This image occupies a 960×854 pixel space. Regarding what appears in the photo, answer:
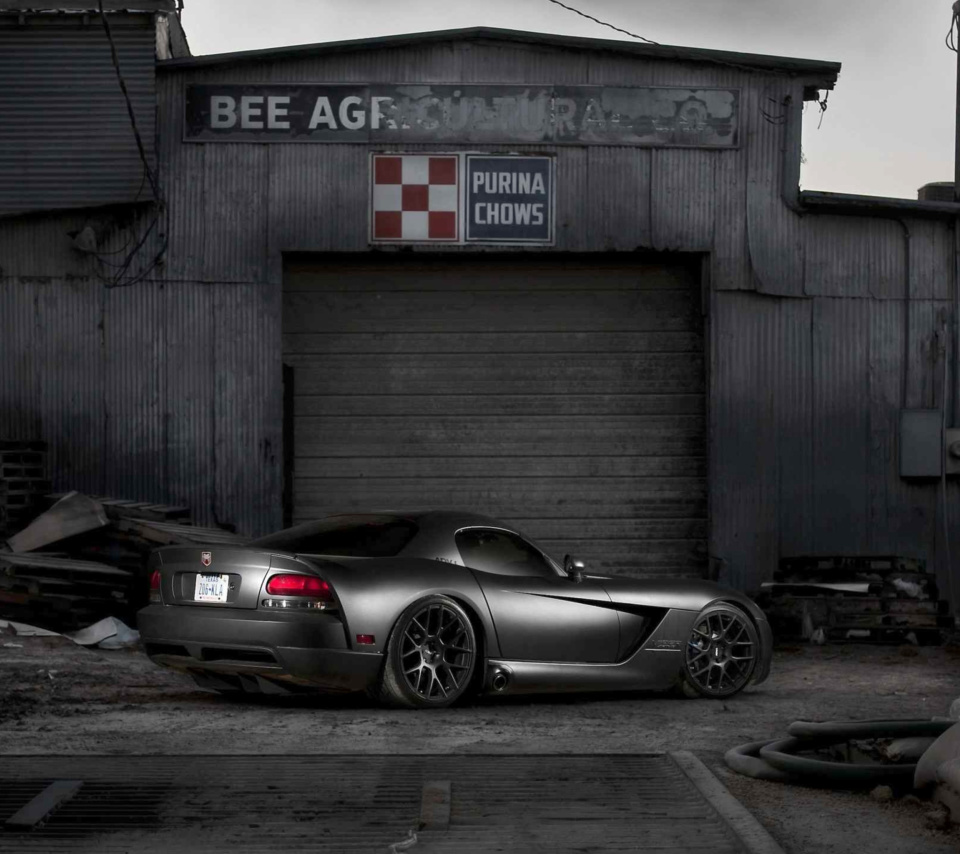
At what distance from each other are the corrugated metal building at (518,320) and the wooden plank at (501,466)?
3 cm

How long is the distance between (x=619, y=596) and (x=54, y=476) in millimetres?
8306

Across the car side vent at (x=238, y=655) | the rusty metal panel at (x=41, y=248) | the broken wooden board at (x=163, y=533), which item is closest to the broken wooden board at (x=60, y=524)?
the broken wooden board at (x=163, y=533)

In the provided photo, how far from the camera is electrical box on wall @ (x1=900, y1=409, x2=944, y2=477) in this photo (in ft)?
55.3

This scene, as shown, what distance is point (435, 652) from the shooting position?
909 centimetres

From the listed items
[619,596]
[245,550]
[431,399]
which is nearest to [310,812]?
[245,550]

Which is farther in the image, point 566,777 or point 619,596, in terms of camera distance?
point 619,596

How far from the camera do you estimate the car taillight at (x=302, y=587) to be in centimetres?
872

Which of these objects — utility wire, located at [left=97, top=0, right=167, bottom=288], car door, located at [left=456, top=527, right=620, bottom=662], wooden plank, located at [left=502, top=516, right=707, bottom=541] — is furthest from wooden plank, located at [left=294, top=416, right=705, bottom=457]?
car door, located at [left=456, top=527, right=620, bottom=662]

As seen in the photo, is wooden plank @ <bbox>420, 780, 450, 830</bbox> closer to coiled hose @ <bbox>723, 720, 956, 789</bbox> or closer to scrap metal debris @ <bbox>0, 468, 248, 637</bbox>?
coiled hose @ <bbox>723, 720, 956, 789</bbox>

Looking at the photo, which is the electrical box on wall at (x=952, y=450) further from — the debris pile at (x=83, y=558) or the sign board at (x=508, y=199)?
the debris pile at (x=83, y=558)

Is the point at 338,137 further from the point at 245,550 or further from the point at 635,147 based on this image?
the point at 245,550

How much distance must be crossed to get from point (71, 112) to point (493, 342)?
16.5ft

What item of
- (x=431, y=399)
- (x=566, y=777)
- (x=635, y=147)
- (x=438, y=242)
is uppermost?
(x=635, y=147)

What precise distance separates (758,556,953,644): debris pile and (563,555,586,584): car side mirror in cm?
527
